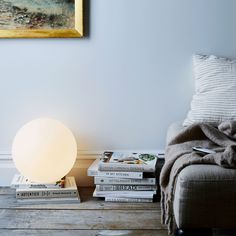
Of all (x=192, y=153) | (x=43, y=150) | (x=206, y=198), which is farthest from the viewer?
(x=43, y=150)

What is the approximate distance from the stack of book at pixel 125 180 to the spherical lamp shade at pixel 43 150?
182mm

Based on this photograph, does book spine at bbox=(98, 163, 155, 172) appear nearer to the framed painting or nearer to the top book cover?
the top book cover

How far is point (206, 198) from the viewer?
1436 millimetres

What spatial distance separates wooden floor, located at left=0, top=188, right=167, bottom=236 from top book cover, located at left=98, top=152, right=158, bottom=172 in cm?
19

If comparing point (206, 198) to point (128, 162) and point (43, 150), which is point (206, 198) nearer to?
point (128, 162)

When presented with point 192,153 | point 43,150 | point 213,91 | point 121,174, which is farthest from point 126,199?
point 213,91

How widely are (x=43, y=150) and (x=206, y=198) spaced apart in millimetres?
919

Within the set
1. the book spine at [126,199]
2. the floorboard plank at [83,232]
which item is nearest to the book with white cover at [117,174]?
the book spine at [126,199]

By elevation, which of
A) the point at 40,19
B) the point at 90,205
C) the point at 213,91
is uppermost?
the point at 40,19

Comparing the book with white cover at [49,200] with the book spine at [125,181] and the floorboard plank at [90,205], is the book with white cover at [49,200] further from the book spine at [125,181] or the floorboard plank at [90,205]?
the book spine at [125,181]

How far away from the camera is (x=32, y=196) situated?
6.88ft

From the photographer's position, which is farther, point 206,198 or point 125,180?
point 125,180

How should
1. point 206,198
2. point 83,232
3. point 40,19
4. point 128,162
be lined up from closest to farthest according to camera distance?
point 206,198
point 83,232
point 128,162
point 40,19

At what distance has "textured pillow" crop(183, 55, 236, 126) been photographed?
201 centimetres
